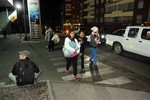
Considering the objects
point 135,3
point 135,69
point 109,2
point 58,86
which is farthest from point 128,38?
point 109,2

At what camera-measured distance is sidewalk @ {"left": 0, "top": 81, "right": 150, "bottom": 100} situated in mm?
4702

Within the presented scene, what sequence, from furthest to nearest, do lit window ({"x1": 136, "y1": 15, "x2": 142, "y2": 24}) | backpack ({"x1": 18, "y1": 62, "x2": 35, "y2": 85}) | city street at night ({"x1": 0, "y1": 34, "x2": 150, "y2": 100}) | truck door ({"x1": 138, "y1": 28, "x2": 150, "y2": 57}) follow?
lit window ({"x1": 136, "y1": 15, "x2": 142, "y2": 24}) → truck door ({"x1": 138, "y1": 28, "x2": 150, "y2": 57}) → city street at night ({"x1": 0, "y1": 34, "x2": 150, "y2": 100}) → backpack ({"x1": 18, "y1": 62, "x2": 35, "y2": 85})

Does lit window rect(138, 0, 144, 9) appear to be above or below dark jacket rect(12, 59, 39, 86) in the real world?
above

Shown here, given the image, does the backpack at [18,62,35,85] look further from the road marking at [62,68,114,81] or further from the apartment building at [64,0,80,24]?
the apartment building at [64,0,80,24]

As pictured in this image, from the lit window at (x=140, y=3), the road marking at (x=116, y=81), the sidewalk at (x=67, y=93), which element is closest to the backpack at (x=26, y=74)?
the sidewalk at (x=67, y=93)

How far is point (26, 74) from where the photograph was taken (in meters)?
4.86

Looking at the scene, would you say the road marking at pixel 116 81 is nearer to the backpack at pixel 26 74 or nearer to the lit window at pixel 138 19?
the backpack at pixel 26 74

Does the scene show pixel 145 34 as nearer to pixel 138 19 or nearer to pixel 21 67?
pixel 21 67

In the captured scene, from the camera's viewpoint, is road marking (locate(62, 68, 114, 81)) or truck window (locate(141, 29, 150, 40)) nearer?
road marking (locate(62, 68, 114, 81))

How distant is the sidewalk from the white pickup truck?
460cm

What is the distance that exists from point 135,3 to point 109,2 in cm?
1248

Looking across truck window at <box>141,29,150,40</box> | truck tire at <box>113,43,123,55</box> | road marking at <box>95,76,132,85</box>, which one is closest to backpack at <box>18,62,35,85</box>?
road marking at <box>95,76,132,85</box>

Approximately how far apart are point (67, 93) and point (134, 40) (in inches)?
247

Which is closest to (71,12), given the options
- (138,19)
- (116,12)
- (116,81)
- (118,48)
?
(116,12)
